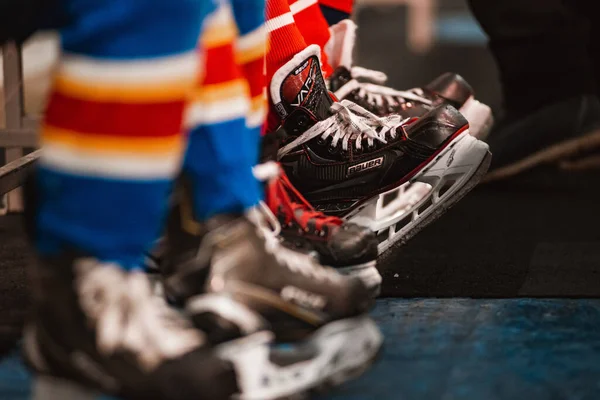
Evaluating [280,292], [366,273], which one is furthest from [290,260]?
[366,273]

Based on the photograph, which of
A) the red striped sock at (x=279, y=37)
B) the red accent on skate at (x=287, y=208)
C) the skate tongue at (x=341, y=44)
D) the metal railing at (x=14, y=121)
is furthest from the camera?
the metal railing at (x=14, y=121)

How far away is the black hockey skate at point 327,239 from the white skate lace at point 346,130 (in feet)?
0.69

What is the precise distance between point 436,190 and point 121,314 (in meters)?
0.77

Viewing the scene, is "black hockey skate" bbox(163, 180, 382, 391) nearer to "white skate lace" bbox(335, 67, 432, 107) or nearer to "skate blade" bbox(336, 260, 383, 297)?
"skate blade" bbox(336, 260, 383, 297)

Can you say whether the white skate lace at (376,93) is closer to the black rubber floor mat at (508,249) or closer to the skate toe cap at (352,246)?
the black rubber floor mat at (508,249)

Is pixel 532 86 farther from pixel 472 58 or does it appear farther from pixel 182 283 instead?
pixel 472 58

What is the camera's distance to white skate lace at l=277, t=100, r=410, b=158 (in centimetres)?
132

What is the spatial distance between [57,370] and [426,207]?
80 centimetres

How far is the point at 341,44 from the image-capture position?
1.69m

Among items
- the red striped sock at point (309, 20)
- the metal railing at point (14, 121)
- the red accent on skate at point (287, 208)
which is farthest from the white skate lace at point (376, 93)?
the metal railing at point (14, 121)

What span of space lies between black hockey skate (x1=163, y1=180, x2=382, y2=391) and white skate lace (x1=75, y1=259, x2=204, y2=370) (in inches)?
3.5

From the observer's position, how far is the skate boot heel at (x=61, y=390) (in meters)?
0.73

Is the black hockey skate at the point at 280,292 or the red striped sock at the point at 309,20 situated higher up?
the red striped sock at the point at 309,20

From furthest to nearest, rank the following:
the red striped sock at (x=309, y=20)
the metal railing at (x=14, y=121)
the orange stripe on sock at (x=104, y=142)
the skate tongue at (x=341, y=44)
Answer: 1. the metal railing at (x=14, y=121)
2. the skate tongue at (x=341, y=44)
3. the red striped sock at (x=309, y=20)
4. the orange stripe on sock at (x=104, y=142)
